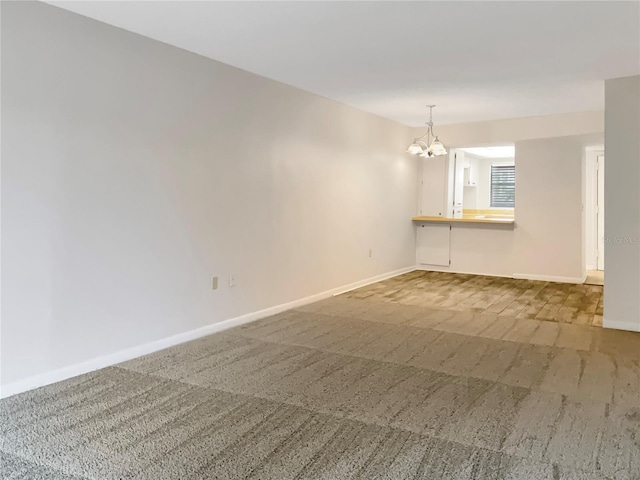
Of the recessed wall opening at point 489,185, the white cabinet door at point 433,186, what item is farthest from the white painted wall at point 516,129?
the recessed wall opening at point 489,185

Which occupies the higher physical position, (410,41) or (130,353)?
(410,41)

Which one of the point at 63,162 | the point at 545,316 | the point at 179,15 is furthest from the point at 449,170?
the point at 63,162

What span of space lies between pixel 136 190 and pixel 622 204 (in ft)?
13.9

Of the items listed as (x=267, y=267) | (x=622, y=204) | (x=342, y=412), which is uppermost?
(x=622, y=204)

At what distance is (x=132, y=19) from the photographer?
10.3ft

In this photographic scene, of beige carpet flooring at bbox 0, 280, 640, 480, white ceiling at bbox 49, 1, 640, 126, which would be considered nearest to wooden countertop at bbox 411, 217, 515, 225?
white ceiling at bbox 49, 1, 640, 126

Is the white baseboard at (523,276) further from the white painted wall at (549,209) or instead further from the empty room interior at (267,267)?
the empty room interior at (267,267)

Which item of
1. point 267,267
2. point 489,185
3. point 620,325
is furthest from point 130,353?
point 489,185

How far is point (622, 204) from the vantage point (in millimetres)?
4391

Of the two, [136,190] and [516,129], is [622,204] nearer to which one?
[516,129]

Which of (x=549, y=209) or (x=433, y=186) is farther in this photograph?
(x=433, y=186)

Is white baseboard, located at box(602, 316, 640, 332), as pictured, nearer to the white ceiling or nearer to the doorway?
the white ceiling

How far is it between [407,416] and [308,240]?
3.01 meters

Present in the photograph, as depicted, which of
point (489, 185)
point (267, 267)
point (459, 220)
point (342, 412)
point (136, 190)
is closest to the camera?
point (342, 412)
